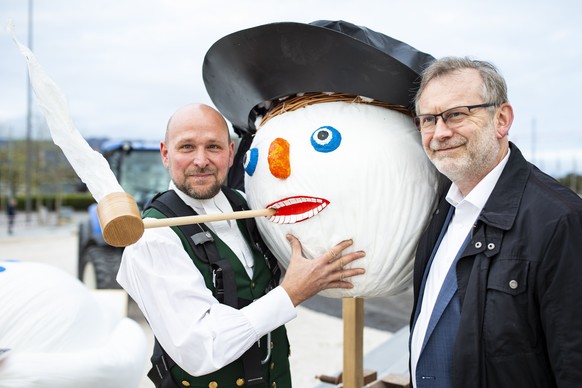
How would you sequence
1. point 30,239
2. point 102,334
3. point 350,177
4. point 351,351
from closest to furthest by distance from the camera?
point 350,177
point 102,334
point 351,351
point 30,239

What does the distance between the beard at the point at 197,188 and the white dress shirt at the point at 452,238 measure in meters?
0.89

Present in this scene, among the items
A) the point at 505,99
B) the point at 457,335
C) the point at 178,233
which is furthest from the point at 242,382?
the point at 505,99

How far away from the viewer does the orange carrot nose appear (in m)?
1.98

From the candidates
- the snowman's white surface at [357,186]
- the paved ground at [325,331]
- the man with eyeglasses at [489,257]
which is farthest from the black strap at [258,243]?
the paved ground at [325,331]

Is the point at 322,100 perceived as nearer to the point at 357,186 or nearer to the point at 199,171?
the point at 357,186

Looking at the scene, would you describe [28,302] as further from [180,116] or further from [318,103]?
[318,103]

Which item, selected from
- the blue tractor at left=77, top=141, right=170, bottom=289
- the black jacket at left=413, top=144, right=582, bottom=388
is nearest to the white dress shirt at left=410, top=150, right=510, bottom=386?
the black jacket at left=413, top=144, right=582, bottom=388

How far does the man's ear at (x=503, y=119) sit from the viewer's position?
1793 mm

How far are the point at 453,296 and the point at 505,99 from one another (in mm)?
694

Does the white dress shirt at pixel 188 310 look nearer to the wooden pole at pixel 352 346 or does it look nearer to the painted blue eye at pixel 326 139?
the painted blue eye at pixel 326 139

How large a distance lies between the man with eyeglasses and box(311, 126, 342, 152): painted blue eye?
1.01ft

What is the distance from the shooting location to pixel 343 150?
1.96m

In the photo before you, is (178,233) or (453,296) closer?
(453,296)

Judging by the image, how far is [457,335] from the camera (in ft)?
5.45
